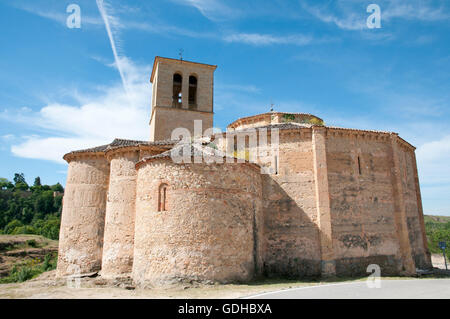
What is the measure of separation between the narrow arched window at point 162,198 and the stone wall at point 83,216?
538 cm

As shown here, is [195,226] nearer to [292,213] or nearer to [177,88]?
[292,213]

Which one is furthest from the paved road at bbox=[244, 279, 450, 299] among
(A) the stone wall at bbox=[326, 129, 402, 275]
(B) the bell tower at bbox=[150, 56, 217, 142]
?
(B) the bell tower at bbox=[150, 56, 217, 142]

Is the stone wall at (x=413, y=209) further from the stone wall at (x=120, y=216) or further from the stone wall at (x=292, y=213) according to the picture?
the stone wall at (x=120, y=216)

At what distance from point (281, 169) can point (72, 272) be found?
11091 millimetres

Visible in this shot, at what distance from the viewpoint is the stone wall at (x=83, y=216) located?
15320mm

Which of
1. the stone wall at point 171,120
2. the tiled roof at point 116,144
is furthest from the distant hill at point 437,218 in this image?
the tiled roof at point 116,144

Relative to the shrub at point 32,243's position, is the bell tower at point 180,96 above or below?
above

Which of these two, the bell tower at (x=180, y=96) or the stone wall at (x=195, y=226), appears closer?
the stone wall at (x=195, y=226)

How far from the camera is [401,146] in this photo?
17.6 meters

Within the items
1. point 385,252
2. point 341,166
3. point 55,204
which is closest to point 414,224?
point 385,252

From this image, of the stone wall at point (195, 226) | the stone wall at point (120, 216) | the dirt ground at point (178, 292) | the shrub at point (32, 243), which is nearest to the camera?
the dirt ground at point (178, 292)

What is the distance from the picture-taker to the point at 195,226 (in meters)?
11.6
